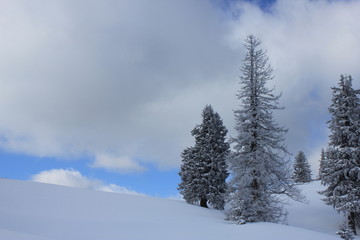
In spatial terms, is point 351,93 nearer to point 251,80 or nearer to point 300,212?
point 251,80

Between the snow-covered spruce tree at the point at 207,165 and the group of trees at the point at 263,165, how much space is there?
105 mm

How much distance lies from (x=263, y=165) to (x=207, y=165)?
393 inches

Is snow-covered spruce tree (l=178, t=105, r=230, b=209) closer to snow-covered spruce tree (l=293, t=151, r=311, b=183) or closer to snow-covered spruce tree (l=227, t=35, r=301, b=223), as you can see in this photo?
snow-covered spruce tree (l=227, t=35, r=301, b=223)

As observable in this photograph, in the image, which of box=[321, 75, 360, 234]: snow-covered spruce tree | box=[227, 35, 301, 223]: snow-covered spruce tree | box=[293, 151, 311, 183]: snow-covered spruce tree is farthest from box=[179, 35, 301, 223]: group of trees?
box=[293, 151, 311, 183]: snow-covered spruce tree

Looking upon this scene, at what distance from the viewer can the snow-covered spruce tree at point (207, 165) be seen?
25438mm

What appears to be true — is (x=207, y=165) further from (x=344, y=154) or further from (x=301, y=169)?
(x=301, y=169)

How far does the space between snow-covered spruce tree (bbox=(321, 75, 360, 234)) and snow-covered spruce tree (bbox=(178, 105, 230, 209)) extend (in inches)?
382

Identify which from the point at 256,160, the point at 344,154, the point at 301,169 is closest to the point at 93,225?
the point at 256,160

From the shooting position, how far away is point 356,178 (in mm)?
20109

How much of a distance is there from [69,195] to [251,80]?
51.4ft

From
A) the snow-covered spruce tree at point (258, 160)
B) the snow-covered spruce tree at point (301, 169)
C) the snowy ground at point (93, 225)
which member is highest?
the snow-covered spruce tree at point (301, 169)

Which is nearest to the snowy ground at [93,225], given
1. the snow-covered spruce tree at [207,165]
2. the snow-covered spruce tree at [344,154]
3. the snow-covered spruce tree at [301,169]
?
the snow-covered spruce tree at [344,154]

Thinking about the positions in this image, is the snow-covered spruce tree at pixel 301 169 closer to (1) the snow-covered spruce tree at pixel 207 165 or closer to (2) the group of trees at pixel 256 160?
(1) the snow-covered spruce tree at pixel 207 165

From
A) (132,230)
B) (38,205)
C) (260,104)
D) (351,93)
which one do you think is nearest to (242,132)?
(260,104)
